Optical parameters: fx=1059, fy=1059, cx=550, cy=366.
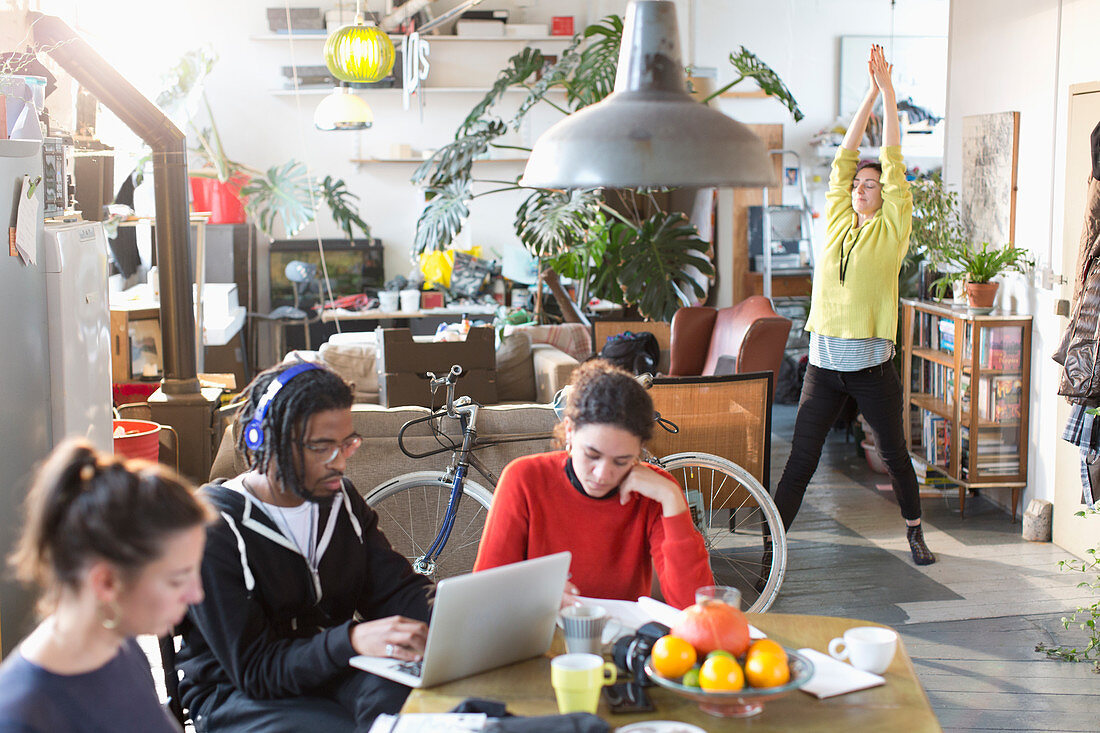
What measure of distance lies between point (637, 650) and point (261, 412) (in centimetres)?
76

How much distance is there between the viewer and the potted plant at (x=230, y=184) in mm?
6047

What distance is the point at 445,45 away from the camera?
8.45 m

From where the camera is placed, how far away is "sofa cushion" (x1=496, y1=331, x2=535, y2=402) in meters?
5.18

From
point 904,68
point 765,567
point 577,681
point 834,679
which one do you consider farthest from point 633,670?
point 904,68

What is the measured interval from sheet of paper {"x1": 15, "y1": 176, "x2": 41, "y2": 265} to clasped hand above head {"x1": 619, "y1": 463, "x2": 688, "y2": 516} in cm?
194

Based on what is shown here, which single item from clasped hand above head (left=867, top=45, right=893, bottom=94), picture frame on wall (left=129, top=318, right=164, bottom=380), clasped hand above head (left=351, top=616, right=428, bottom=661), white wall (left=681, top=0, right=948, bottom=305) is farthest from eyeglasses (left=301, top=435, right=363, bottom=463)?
white wall (left=681, top=0, right=948, bottom=305)

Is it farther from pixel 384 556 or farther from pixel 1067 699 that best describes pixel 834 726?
pixel 1067 699

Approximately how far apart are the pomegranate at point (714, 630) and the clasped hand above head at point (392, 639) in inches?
15.8

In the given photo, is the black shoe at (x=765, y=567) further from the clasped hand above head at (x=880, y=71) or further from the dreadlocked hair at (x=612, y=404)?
the dreadlocked hair at (x=612, y=404)

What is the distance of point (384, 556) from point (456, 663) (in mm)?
450

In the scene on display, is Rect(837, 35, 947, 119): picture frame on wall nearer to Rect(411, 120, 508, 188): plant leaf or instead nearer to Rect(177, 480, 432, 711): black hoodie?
Rect(411, 120, 508, 188): plant leaf

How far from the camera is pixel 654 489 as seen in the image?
2025 mm

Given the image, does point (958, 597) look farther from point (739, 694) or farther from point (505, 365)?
point (739, 694)

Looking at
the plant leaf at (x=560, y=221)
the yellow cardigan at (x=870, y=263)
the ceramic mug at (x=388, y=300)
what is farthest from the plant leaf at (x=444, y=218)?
the yellow cardigan at (x=870, y=263)
